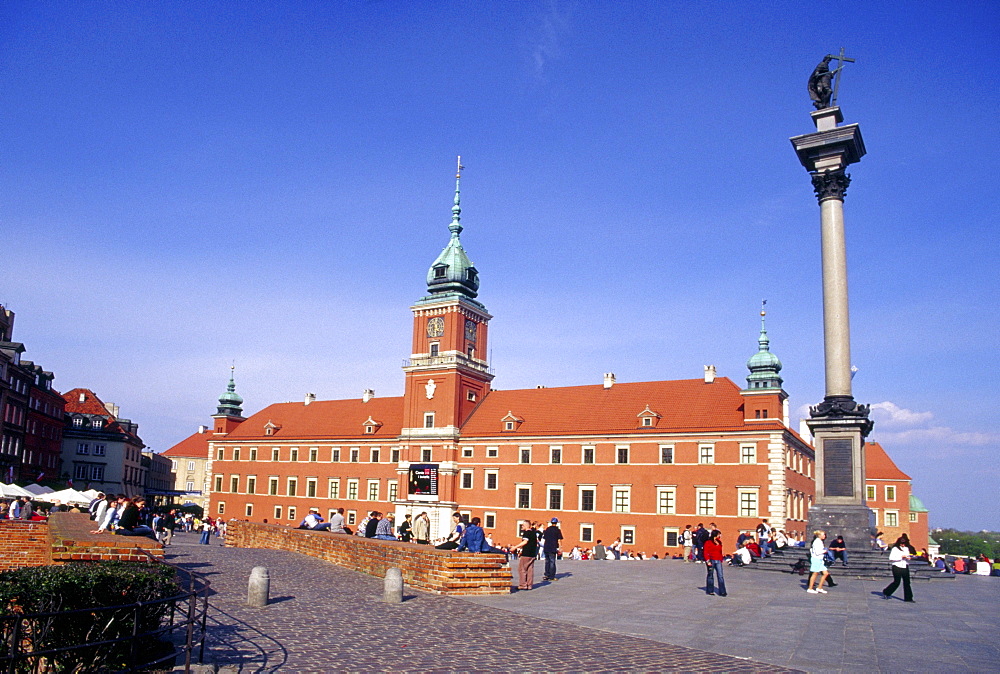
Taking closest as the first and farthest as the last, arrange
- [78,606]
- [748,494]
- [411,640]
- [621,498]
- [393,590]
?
[78,606], [411,640], [393,590], [748,494], [621,498]

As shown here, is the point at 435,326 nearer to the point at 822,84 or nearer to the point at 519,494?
the point at 519,494

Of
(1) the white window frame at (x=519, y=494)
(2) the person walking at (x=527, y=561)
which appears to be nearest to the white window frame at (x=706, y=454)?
(1) the white window frame at (x=519, y=494)

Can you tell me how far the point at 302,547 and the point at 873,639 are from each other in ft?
60.2

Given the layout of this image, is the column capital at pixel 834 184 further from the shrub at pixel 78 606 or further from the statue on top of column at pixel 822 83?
the shrub at pixel 78 606

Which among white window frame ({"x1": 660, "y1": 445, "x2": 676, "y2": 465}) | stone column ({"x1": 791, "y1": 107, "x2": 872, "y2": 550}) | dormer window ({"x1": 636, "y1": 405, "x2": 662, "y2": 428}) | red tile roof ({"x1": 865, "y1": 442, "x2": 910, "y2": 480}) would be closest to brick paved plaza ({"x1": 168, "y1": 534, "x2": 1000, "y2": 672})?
stone column ({"x1": 791, "y1": 107, "x2": 872, "y2": 550})

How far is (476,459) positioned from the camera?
65.9 metres

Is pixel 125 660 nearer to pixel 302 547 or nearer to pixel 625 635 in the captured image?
pixel 625 635

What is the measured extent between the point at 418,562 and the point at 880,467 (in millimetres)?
74778

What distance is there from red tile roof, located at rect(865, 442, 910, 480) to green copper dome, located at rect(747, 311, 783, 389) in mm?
30438

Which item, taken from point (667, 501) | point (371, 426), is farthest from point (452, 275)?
point (667, 501)

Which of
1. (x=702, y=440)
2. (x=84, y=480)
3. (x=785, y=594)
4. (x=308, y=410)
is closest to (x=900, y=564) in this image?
(x=785, y=594)

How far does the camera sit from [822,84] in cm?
2927

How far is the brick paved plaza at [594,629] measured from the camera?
10422mm

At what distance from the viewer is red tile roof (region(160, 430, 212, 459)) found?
116 meters
